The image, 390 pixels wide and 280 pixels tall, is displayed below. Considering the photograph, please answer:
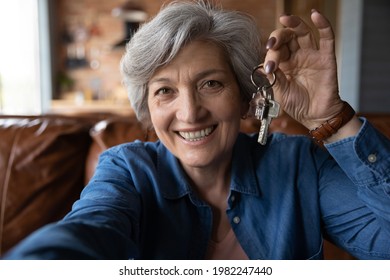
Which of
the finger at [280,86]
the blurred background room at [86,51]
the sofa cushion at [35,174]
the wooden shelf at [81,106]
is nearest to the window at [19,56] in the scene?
the blurred background room at [86,51]

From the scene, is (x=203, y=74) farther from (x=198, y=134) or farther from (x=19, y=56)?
(x=19, y=56)

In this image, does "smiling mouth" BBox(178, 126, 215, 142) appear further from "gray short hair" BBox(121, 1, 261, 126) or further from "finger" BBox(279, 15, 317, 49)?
"finger" BBox(279, 15, 317, 49)

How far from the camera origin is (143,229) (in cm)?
74

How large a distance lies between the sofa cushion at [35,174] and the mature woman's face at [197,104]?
0.50 meters

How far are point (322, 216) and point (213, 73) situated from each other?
0.36m

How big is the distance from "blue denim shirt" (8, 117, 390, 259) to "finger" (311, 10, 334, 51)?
0.49 ft

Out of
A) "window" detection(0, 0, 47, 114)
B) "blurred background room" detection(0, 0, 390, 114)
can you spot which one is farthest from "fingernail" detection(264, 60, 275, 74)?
"window" detection(0, 0, 47, 114)

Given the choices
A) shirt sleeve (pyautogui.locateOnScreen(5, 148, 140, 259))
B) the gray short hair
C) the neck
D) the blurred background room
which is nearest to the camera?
shirt sleeve (pyautogui.locateOnScreen(5, 148, 140, 259))

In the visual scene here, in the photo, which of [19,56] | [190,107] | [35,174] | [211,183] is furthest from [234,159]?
[19,56]

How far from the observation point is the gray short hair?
72 cm

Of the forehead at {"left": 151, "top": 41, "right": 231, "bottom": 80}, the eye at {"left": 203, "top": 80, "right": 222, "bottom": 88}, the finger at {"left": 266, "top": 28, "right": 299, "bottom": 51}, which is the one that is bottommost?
the eye at {"left": 203, "top": 80, "right": 222, "bottom": 88}

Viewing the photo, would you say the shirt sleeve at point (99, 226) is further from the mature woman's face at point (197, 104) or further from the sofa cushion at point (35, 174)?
the sofa cushion at point (35, 174)

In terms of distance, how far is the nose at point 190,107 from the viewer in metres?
0.73

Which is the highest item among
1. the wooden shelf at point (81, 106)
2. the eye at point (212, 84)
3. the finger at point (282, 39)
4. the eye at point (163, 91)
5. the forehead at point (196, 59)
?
the finger at point (282, 39)
